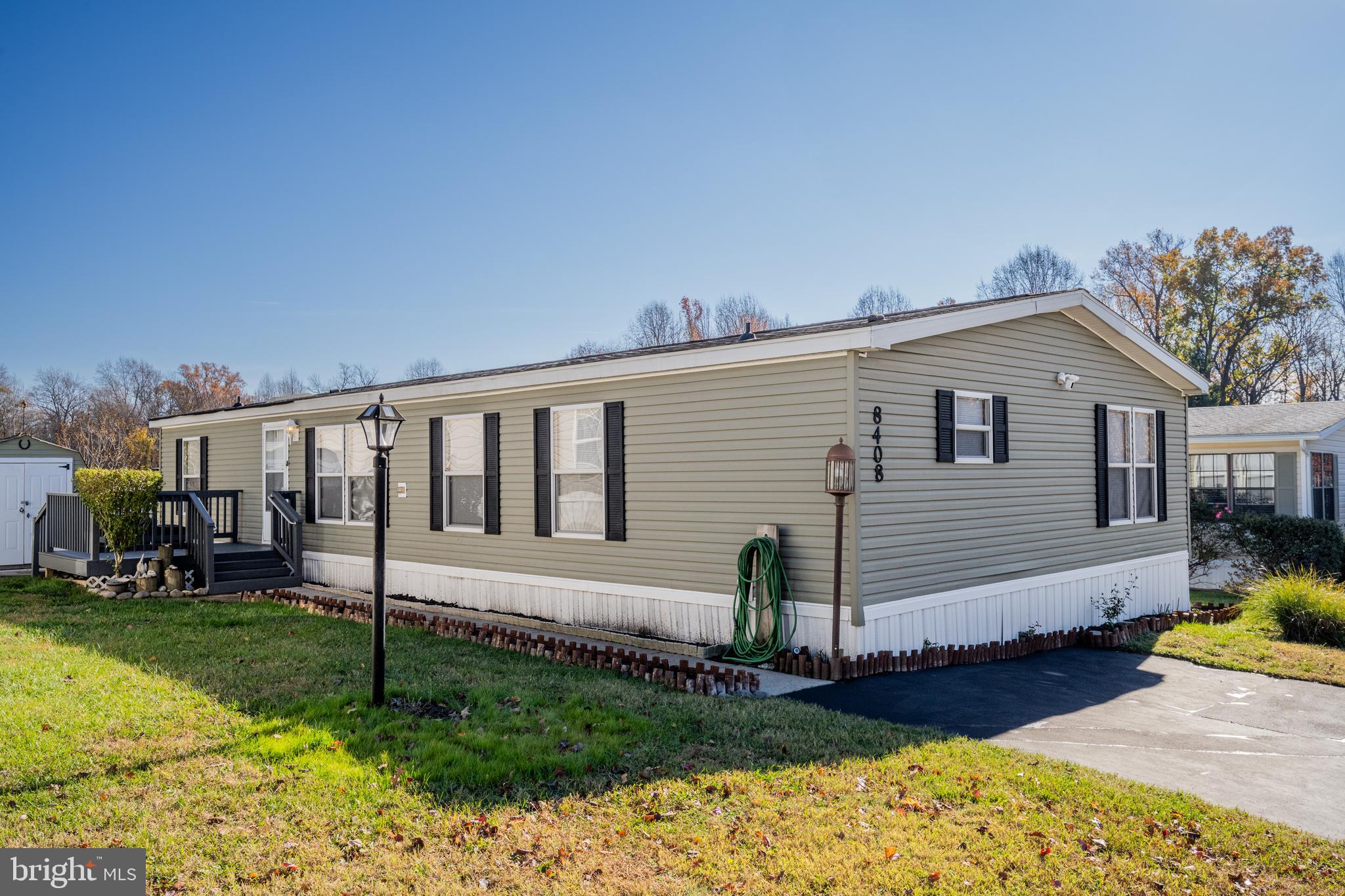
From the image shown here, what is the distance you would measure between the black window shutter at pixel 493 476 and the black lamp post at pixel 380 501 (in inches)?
163

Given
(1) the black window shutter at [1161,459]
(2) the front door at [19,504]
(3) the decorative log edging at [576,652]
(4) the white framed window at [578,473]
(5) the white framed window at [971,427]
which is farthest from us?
(2) the front door at [19,504]

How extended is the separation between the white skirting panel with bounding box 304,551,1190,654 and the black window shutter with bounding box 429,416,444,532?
649 mm

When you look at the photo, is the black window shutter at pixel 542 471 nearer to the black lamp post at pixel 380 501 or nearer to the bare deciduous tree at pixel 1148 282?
the black lamp post at pixel 380 501

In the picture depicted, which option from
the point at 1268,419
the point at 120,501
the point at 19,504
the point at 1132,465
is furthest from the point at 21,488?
the point at 1268,419

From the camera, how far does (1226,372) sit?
3172 cm

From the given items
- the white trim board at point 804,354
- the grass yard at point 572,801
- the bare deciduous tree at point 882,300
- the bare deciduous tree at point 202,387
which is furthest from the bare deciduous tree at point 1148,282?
the bare deciduous tree at point 202,387

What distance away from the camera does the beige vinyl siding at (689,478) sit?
757cm

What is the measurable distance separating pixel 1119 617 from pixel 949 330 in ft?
16.3

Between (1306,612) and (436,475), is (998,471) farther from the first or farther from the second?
(436,475)

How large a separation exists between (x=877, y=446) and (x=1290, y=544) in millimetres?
10491

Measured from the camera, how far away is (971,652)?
8.05 m

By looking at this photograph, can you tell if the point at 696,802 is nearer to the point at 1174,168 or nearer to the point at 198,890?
the point at 198,890

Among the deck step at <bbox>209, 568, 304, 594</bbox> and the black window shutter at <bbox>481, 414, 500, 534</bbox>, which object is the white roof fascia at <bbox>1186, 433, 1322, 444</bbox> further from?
the deck step at <bbox>209, 568, 304, 594</bbox>

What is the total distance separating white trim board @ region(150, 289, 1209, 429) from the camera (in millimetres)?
7336
